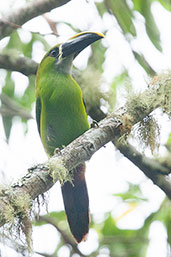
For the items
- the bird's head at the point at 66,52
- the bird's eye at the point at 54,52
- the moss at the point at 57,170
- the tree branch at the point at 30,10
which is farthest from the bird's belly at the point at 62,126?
the moss at the point at 57,170

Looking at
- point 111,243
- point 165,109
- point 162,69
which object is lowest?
point 111,243

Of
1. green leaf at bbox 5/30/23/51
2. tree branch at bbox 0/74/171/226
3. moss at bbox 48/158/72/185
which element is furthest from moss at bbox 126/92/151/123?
green leaf at bbox 5/30/23/51

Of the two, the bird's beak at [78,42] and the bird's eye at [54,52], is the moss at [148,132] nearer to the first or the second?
the bird's beak at [78,42]

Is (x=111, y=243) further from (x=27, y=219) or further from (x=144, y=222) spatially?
(x=27, y=219)

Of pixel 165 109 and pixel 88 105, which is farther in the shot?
pixel 88 105

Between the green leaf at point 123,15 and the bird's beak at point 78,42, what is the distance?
0.17 meters

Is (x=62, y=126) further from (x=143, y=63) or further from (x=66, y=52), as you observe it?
(x=143, y=63)

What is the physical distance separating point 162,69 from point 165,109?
23 centimetres

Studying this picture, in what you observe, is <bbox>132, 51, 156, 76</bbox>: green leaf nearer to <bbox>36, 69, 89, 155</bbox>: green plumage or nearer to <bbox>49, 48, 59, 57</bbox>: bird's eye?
<bbox>36, 69, 89, 155</bbox>: green plumage

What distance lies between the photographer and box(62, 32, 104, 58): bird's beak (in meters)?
3.22

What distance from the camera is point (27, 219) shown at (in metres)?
2.02

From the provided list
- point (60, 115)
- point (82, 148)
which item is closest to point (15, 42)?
point (60, 115)

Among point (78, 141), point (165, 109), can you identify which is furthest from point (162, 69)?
point (78, 141)

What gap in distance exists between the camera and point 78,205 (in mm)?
3309
